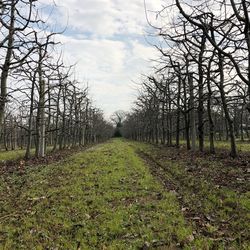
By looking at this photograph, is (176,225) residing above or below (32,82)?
below

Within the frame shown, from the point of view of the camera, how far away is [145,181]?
1159cm

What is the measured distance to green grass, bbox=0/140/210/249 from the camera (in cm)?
591

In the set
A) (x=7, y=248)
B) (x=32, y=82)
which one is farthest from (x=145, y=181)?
(x=32, y=82)

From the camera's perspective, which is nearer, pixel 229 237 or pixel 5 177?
pixel 229 237

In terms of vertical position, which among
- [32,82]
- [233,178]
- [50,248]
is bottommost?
[50,248]

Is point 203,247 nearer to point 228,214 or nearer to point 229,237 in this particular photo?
point 229,237

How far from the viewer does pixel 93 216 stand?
750 cm

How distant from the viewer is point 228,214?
23.6ft

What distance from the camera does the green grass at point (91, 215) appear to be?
5.91m

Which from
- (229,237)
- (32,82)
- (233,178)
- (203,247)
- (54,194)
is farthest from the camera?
(32,82)

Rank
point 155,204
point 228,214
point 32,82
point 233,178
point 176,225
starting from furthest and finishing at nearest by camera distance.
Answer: point 32,82
point 233,178
point 155,204
point 228,214
point 176,225

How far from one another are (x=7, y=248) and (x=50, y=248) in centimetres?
82

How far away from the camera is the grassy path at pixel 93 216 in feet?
19.3

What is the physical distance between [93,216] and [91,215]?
3.9 inches
